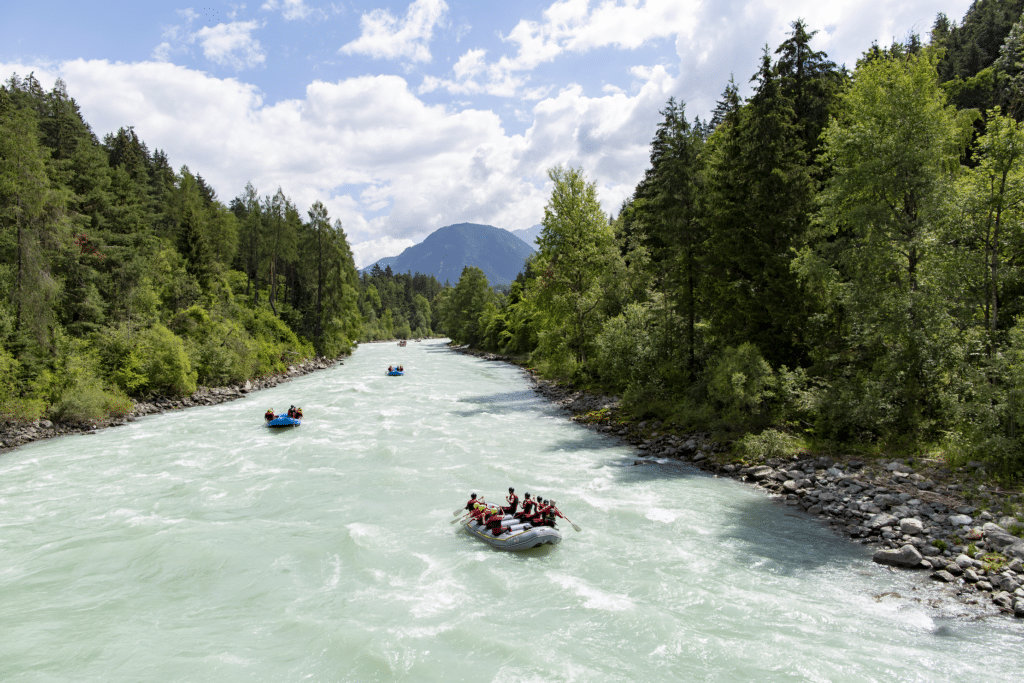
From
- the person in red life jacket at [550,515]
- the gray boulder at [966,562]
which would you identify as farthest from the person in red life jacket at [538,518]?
the gray boulder at [966,562]

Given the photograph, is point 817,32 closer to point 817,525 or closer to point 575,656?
point 817,525

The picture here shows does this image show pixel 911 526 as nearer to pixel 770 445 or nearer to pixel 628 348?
pixel 770 445

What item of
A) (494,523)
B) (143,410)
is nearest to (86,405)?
(143,410)

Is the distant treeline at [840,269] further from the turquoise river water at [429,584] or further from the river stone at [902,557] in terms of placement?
the turquoise river water at [429,584]

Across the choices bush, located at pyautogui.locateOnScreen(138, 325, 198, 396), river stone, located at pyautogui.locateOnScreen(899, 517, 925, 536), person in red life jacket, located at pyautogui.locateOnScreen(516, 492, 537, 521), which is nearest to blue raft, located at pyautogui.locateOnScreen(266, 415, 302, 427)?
bush, located at pyautogui.locateOnScreen(138, 325, 198, 396)

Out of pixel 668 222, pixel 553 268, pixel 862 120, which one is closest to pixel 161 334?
pixel 553 268

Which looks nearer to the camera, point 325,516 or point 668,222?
point 325,516
